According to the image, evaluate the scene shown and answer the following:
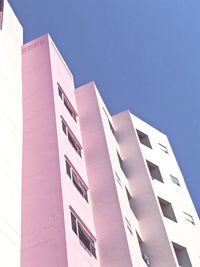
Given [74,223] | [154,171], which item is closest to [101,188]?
[74,223]

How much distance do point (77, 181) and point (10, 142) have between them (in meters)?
3.44

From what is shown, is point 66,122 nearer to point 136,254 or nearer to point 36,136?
point 36,136

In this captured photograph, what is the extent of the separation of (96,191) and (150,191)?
486 centimetres

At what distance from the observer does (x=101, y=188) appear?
21344 millimetres

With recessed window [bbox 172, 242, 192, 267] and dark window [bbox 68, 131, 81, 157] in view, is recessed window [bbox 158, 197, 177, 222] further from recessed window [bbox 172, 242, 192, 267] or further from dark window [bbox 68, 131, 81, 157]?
dark window [bbox 68, 131, 81, 157]

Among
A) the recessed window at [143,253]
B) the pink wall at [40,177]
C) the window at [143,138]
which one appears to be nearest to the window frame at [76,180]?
the pink wall at [40,177]

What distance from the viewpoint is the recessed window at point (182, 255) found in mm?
23312

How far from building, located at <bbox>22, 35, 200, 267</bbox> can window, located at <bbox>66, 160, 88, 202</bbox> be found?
0.05 m

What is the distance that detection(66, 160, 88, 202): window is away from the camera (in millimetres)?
19625

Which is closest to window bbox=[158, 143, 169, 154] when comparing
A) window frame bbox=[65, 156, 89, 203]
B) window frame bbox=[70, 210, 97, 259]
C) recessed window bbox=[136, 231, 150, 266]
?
recessed window bbox=[136, 231, 150, 266]

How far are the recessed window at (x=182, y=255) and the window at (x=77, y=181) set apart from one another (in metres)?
5.52

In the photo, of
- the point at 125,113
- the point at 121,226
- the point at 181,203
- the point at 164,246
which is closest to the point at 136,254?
the point at 121,226

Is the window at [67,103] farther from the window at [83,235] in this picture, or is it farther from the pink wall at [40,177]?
the window at [83,235]

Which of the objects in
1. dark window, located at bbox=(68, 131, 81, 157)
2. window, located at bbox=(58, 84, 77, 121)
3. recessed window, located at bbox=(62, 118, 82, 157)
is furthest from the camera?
window, located at bbox=(58, 84, 77, 121)
